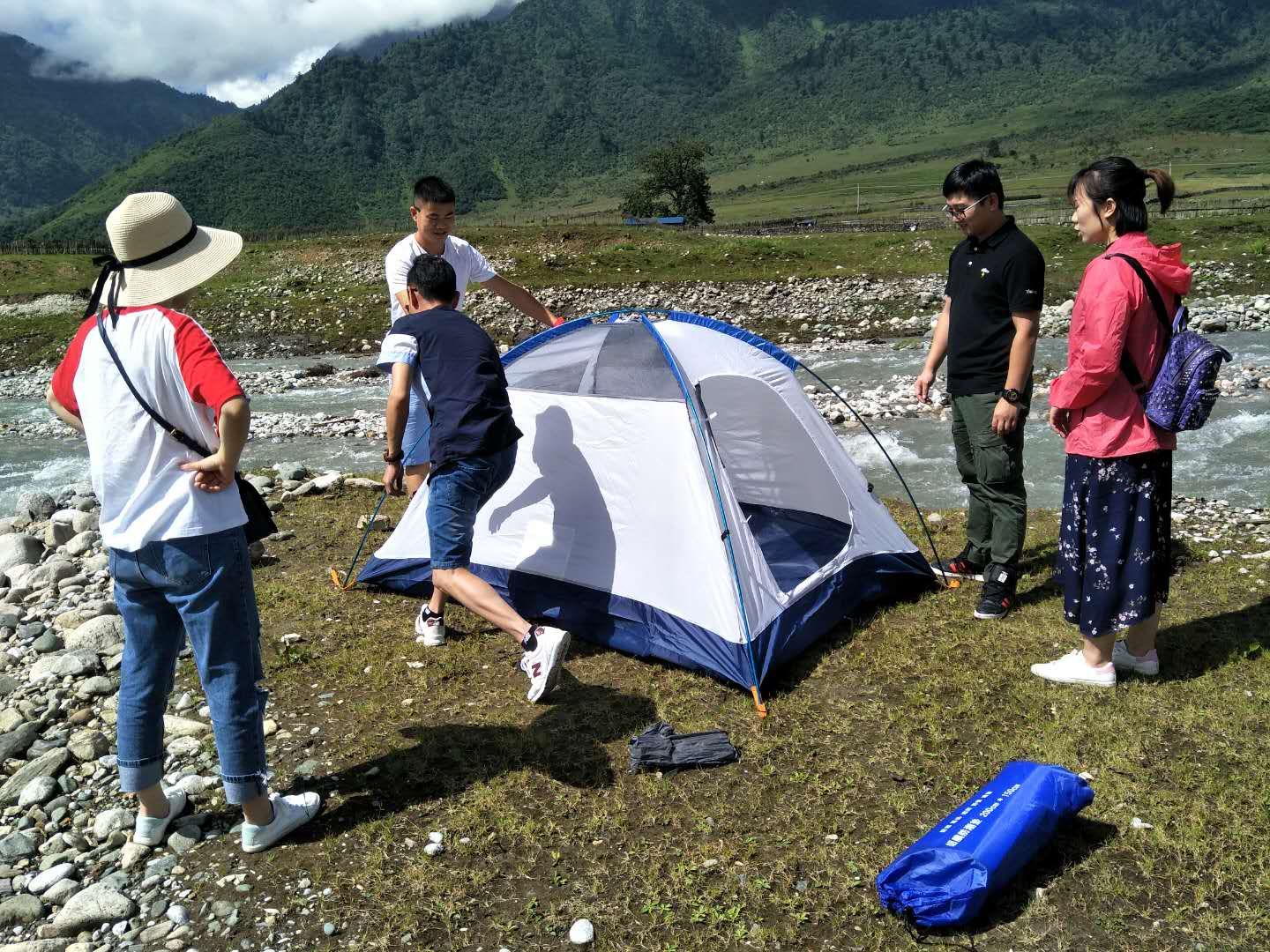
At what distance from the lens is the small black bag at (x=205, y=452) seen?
318 cm

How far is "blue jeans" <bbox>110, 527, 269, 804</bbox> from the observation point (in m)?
3.29

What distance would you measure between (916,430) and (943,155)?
14314 cm

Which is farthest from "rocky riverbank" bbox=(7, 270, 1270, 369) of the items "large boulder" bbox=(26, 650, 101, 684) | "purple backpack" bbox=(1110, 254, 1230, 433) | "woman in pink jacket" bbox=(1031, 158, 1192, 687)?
"large boulder" bbox=(26, 650, 101, 684)

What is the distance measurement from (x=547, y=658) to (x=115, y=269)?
242 cm

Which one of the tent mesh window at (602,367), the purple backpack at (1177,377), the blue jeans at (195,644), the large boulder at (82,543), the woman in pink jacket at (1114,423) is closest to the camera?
the blue jeans at (195,644)

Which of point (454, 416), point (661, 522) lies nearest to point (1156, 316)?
point (661, 522)

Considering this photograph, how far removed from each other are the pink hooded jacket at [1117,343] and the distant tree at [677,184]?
212 feet

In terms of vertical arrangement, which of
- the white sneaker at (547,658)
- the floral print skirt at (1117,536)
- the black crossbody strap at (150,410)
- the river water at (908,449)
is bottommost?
the river water at (908,449)

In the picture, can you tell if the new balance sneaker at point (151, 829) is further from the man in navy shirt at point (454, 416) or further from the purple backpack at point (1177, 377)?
the purple backpack at point (1177, 377)

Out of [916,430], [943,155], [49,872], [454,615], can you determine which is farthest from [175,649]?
[943,155]

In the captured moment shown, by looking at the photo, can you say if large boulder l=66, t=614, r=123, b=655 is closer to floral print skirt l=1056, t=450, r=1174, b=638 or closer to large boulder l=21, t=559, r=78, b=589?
large boulder l=21, t=559, r=78, b=589

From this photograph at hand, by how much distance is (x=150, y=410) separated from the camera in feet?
10.5

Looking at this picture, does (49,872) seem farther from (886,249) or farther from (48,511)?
(886,249)

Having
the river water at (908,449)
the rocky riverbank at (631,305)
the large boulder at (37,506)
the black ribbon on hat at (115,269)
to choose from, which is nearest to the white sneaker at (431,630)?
the black ribbon on hat at (115,269)
